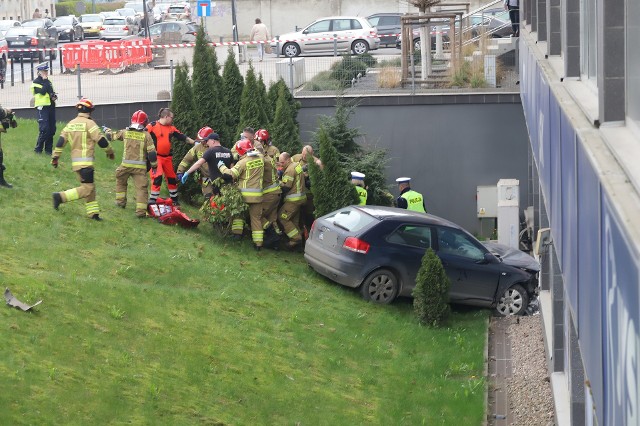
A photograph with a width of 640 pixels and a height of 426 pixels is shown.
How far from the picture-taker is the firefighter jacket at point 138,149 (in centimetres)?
1827

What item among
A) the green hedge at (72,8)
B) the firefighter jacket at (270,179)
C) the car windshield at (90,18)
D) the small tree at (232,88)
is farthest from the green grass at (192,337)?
the green hedge at (72,8)

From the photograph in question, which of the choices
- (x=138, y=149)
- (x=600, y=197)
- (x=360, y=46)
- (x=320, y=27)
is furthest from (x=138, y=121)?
(x=320, y=27)

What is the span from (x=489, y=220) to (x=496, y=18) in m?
16.2

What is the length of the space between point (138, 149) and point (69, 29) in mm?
49223

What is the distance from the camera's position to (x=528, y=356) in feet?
52.6

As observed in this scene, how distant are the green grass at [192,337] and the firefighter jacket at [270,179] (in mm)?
1036

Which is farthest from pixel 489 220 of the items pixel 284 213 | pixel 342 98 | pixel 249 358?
pixel 249 358

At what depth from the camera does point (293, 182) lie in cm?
1962

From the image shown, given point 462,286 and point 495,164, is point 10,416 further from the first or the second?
point 495,164

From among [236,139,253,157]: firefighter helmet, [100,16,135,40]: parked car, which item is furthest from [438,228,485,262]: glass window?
[100,16,135,40]: parked car

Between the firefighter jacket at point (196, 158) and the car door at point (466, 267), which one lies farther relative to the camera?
the firefighter jacket at point (196, 158)

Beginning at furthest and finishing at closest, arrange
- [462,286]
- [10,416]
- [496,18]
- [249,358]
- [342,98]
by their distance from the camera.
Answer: [496,18] → [342,98] → [462,286] → [249,358] → [10,416]

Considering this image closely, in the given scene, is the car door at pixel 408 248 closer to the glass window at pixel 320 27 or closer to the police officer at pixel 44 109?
the police officer at pixel 44 109

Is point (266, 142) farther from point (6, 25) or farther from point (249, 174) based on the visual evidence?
point (6, 25)
